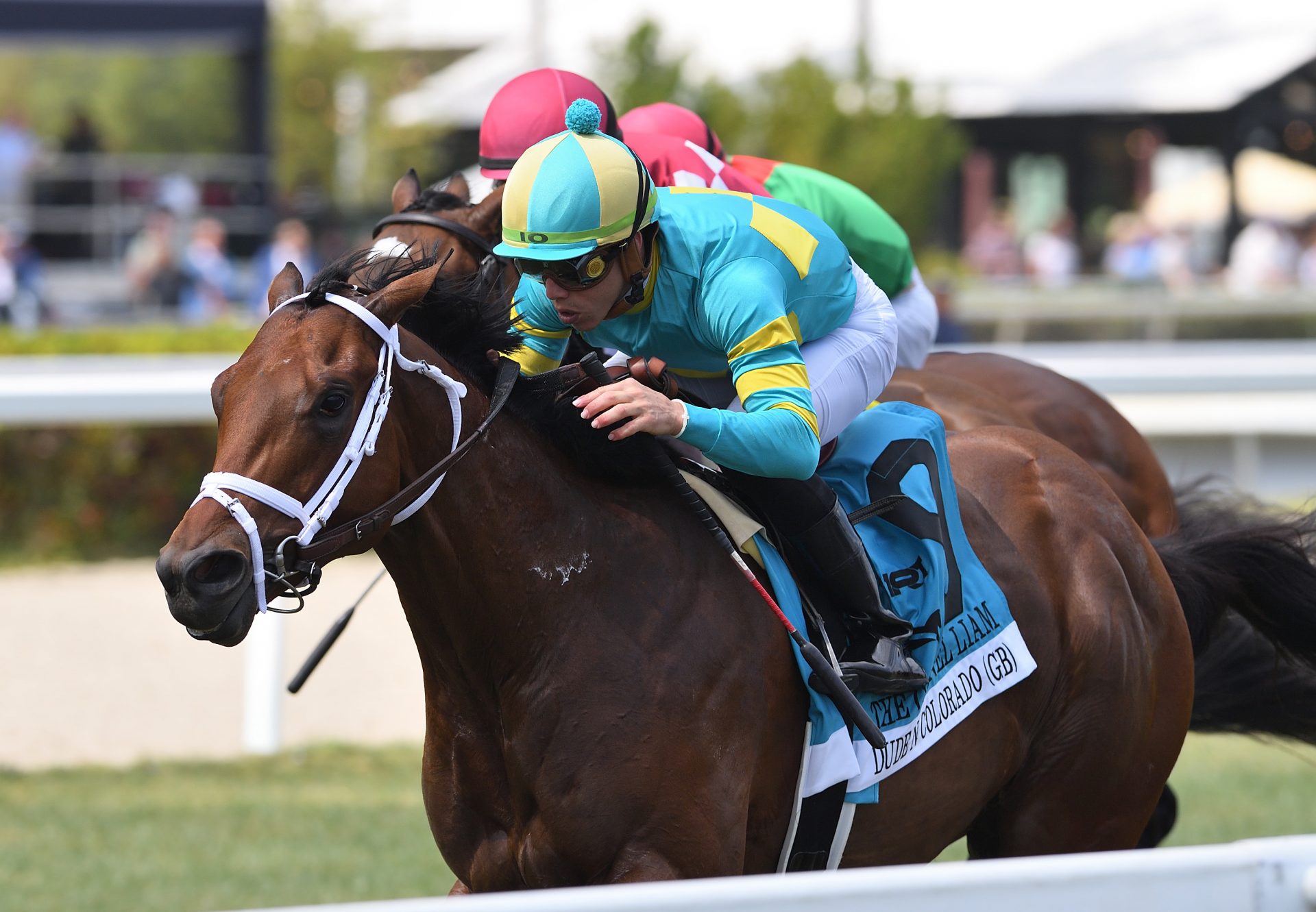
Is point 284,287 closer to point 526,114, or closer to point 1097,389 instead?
point 526,114

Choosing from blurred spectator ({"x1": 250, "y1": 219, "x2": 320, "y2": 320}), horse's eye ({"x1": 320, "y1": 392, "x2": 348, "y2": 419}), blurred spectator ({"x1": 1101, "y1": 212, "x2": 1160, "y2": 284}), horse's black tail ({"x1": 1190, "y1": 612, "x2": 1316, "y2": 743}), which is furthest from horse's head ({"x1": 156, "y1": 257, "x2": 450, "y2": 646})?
blurred spectator ({"x1": 1101, "y1": 212, "x2": 1160, "y2": 284})

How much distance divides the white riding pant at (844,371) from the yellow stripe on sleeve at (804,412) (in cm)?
22

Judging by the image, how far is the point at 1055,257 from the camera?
18.4 m

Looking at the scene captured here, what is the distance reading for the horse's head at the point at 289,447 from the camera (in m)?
2.39

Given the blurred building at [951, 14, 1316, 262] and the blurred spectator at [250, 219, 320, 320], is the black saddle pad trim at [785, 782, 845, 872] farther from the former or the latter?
the blurred building at [951, 14, 1316, 262]

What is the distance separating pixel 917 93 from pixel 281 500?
18035 mm

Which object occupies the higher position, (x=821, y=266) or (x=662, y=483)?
(x=821, y=266)

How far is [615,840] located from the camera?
2.69 m

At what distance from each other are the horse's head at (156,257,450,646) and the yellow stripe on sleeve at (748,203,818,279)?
65 centimetres

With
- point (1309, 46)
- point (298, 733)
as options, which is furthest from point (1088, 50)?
point (298, 733)

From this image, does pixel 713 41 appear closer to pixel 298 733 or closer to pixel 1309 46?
pixel 1309 46

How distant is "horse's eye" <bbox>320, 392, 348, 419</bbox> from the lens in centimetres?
251

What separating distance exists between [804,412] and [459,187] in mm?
2258

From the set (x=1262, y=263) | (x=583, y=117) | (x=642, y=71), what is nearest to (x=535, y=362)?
(x=583, y=117)
